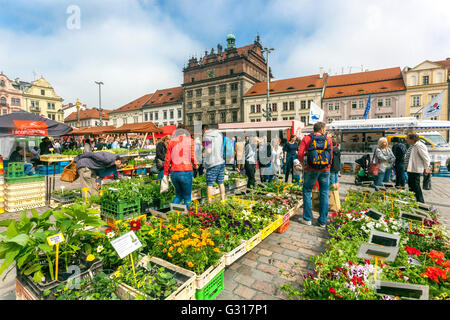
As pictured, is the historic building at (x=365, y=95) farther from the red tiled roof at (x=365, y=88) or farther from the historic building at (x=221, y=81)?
the historic building at (x=221, y=81)

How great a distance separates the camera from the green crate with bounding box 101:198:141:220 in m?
4.03

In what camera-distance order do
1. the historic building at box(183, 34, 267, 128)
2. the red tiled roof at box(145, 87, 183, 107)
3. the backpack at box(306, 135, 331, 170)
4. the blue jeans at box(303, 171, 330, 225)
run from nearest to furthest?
the backpack at box(306, 135, 331, 170) → the blue jeans at box(303, 171, 330, 225) → the historic building at box(183, 34, 267, 128) → the red tiled roof at box(145, 87, 183, 107)

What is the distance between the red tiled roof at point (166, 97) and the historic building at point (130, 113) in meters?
2.51

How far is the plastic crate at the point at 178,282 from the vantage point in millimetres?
1958

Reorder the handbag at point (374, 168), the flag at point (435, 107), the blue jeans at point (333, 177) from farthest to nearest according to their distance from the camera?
the flag at point (435, 107) < the handbag at point (374, 168) < the blue jeans at point (333, 177)

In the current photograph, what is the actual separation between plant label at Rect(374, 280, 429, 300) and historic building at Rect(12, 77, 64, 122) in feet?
232

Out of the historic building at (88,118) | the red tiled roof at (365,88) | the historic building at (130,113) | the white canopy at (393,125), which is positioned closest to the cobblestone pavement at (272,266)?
the white canopy at (393,125)

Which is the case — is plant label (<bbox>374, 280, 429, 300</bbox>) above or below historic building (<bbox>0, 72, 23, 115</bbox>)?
below

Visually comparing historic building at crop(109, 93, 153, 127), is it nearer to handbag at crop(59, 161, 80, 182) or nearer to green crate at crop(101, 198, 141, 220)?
handbag at crop(59, 161, 80, 182)

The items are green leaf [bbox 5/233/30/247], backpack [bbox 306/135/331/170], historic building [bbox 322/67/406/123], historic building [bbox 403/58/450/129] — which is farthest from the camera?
historic building [bbox 322/67/406/123]

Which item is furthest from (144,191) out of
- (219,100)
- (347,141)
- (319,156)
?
(219,100)

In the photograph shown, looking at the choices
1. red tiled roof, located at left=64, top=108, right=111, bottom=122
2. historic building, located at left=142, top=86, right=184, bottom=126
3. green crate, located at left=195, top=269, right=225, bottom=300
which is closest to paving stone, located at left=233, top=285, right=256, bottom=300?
green crate, located at left=195, top=269, right=225, bottom=300

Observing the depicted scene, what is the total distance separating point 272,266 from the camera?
130 inches
